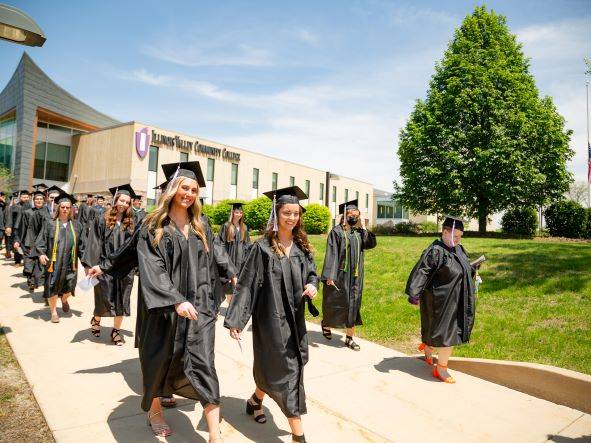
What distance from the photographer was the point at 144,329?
10.6ft

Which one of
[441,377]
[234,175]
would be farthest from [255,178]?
[441,377]

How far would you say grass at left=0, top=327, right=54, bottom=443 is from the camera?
3.19 meters

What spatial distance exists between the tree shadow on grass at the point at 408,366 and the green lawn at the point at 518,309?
2.03 ft

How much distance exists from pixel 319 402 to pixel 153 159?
2882 centimetres

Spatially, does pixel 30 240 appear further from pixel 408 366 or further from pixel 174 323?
pixel 408 366

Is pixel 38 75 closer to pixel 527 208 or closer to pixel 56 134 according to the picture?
pixel 56 134

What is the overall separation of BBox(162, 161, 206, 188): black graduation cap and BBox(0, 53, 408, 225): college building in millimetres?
26900

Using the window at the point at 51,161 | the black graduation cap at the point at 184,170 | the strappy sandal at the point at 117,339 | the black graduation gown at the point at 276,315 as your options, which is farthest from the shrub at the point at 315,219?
the window at the point at 51,161

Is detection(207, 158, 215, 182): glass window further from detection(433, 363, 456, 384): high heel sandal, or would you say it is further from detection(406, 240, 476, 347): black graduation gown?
detection(433, 363, 456, 384): high heel sandal

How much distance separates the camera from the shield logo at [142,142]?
1135 inches

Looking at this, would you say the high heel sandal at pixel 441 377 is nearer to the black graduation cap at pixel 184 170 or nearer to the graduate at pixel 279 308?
the graduate at pixel 279 308

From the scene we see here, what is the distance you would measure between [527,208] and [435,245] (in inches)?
747

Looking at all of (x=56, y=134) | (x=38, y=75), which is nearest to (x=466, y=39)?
(x=56, y=134)

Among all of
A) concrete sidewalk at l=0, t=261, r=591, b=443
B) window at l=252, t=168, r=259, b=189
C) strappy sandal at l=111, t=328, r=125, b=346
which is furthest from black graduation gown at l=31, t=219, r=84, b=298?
window at l=252, t=168, r=259, b=189
